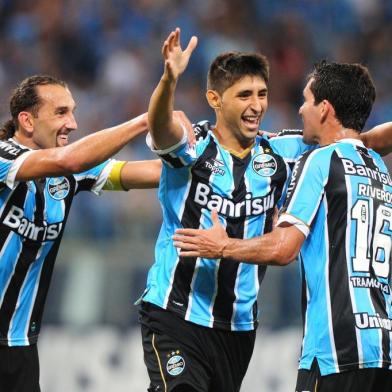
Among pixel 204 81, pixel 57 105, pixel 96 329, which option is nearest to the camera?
pixel 57 105

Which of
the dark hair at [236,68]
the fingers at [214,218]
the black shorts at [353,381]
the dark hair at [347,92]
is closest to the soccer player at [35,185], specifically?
the fingers at [214,218]

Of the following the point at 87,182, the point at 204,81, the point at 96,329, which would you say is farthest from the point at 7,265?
the point at 204,81

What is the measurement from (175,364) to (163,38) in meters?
8.15

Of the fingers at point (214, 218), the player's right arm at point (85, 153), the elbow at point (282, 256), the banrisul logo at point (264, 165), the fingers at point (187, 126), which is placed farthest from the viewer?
the banrisul logo at point (264, 165)

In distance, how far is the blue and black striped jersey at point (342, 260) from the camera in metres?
4.89

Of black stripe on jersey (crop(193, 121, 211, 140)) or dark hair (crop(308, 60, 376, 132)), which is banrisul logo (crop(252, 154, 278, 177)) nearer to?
black stripe on jersey (crop(193, 121, 211, 140))

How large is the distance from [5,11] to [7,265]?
8831 millimetres

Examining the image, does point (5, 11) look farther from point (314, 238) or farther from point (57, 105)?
point (314, 238)

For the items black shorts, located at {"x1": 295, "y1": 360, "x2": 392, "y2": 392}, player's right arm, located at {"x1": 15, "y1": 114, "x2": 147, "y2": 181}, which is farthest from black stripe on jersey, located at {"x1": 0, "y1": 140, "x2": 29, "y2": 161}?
black shorts, located at {"x1": 295, "y1": 360, "x2": 392, "y2": 392}

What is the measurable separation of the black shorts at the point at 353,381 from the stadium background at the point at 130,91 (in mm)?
3877

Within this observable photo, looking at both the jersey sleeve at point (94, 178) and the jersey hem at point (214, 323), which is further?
the jersey sleeve at point (94, 178)

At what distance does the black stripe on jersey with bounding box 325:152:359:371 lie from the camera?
4.89 metres

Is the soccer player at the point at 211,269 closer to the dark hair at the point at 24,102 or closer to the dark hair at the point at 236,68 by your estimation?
the dark hair at the point at 236,68

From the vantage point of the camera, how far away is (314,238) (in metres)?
5.02
